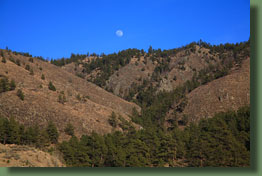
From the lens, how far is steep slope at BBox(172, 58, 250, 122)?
8296 cm

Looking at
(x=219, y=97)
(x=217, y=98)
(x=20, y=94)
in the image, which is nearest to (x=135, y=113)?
(x=217, y=98)

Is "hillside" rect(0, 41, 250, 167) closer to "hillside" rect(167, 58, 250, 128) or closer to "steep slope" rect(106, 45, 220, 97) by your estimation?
"hillside" rect(167, 58, 250, 128)

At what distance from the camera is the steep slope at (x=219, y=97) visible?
8296 cm

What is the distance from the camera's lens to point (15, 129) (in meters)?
41.3

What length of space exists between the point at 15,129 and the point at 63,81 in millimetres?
53316

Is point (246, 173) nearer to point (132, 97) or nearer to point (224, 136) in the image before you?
point (224, 136)

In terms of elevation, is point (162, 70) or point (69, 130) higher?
point (162, 70)

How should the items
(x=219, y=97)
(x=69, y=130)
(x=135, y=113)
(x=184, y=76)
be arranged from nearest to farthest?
1. (x=69, y=130)
2. (x=219, y=97)
3. (x=135, y=113)
4. (x=184, y=76)

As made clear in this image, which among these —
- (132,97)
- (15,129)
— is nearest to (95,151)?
(15,129)

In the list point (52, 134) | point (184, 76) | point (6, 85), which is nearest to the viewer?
point (52, 134)

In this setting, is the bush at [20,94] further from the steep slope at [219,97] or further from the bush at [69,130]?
Result: the steep slope at [219,97]

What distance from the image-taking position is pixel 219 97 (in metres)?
88.6

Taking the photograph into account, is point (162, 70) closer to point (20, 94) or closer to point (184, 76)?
point (184, 76)

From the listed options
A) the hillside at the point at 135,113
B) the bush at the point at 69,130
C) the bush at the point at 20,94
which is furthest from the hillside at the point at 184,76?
the bush at the point at 20,94
